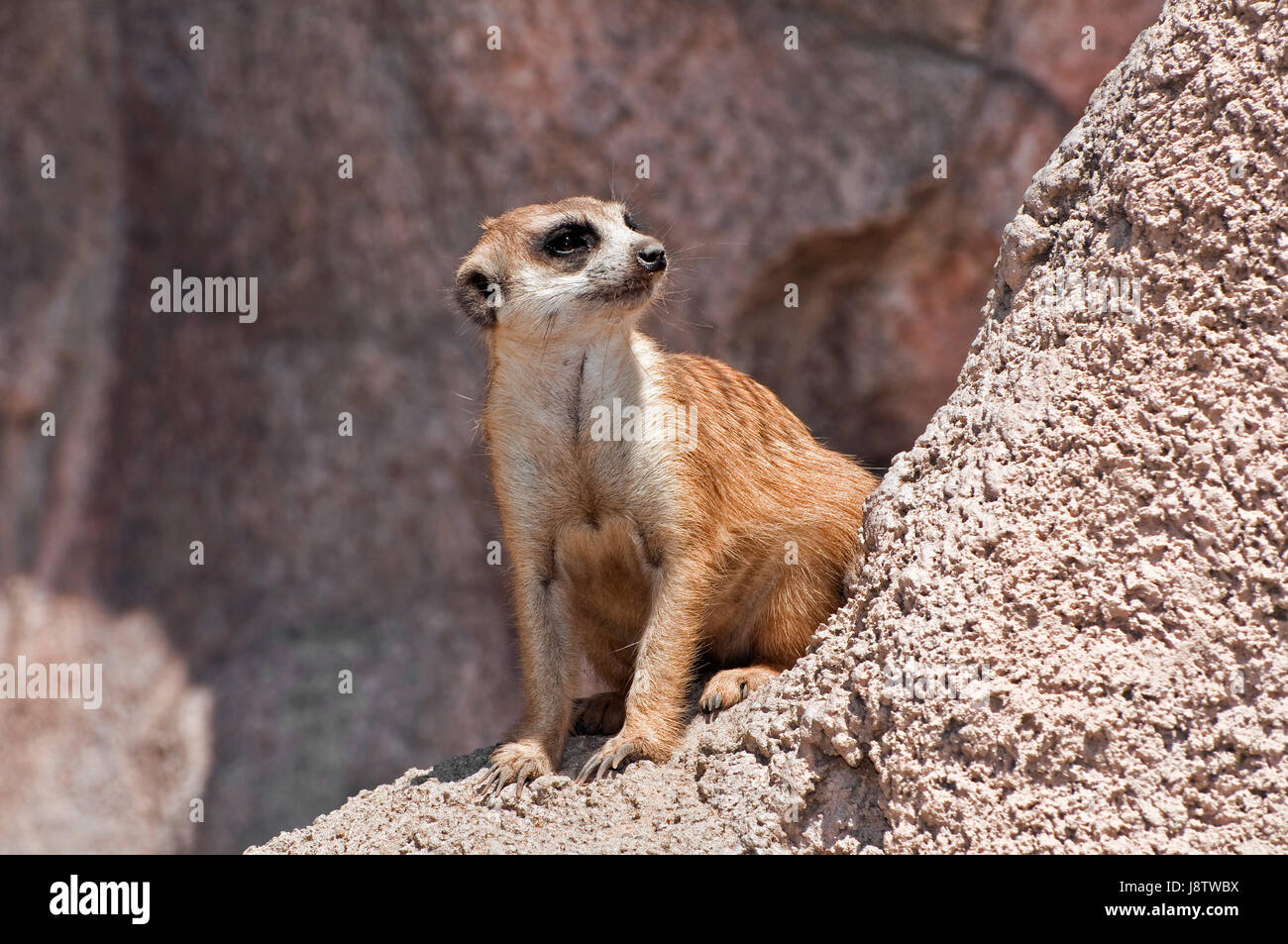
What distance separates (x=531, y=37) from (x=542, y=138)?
51 cm

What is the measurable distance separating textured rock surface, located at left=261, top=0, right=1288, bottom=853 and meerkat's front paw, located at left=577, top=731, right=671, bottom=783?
24 cm

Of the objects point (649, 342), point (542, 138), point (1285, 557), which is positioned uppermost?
point (542, 138)

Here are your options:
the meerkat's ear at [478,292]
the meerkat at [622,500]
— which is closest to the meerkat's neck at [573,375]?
the meerkat at [622,500]

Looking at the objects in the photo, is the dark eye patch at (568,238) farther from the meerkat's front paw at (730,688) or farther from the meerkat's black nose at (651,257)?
the meerkat's front paw at (730,688)

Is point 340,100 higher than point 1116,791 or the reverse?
higher

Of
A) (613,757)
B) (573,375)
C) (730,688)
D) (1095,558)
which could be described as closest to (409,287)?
(573,375)

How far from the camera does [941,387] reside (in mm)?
7578

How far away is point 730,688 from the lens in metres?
3.42

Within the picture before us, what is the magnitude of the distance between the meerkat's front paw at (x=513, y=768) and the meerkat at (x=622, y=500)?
0.32ft

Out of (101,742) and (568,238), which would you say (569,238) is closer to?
(568,238)

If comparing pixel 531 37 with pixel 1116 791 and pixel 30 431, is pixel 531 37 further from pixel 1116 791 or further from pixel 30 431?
pixel 1116 791

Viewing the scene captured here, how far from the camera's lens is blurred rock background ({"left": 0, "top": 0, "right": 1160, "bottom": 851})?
726 cm

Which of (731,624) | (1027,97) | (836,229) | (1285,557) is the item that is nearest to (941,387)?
(836,229)

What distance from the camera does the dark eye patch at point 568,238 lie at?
12.6 feet
